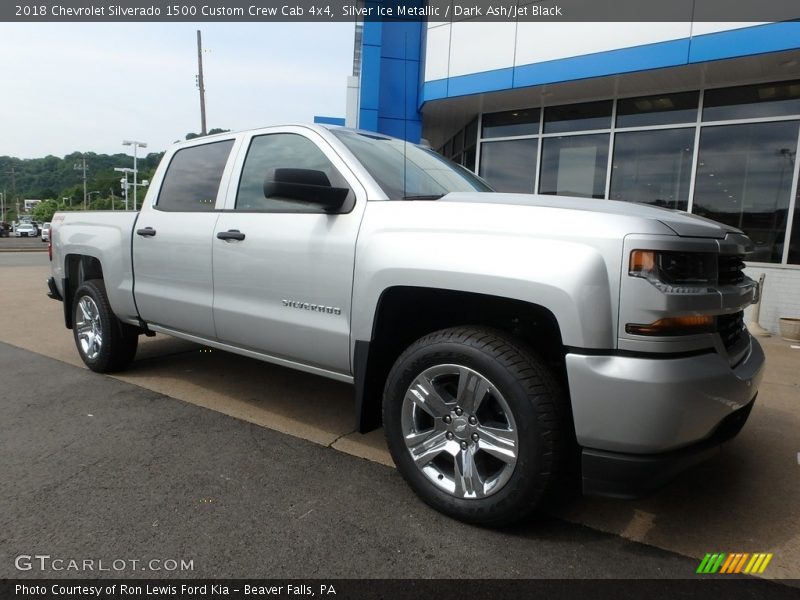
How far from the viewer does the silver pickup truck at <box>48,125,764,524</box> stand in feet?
A: 7.01

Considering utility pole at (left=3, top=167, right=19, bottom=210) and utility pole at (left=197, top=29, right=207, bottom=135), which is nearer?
utility pole at (left=197, top=29, right=207, bottom=135)

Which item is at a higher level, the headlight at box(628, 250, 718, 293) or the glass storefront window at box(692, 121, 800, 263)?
the glass storefront window at box(692, 121, 800, 263)

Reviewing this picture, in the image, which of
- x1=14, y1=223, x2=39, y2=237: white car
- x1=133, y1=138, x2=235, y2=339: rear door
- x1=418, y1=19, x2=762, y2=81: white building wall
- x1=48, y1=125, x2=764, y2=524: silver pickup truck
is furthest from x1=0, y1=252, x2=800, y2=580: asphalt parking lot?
x1=14, y1=223, x2=39, y2=237: white car

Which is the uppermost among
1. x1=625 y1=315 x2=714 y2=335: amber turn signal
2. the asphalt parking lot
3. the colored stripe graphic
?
x1=625 y1=315 x2=714 y2=335: amber turn signal

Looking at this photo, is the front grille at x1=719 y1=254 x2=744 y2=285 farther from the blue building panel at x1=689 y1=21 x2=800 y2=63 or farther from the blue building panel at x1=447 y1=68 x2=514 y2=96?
the blue building panel at x1=447 y1=68 x2=514 y2=96

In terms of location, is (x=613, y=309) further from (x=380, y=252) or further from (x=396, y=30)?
(x=396, y=30)

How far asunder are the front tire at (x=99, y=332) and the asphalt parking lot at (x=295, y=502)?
471 mm

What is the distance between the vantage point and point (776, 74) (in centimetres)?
784

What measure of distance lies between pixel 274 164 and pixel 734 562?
3153 millimetres

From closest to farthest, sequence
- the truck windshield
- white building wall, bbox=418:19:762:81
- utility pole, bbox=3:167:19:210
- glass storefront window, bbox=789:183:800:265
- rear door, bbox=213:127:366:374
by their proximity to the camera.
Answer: rear door, bbox=213:127:366:374
the truck windshield
glass storefront window, bbox=789:183:800:265
white building wall, bbox=418:19:762:81
utility pole, bbox=3:167:19:210

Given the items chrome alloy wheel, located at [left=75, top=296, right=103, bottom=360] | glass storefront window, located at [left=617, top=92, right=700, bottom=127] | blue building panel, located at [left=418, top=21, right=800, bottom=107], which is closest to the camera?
chrome alloy wheel, located at [left=75, top=296, right=103, bottom=360]

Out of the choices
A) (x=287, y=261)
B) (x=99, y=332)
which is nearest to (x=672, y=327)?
(x=287, y=261)

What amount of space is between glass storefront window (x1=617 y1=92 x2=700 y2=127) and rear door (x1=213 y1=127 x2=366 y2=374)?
24.5 feet

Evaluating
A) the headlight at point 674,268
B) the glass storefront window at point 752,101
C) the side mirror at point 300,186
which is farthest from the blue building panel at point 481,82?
the headlight at point 674,268
